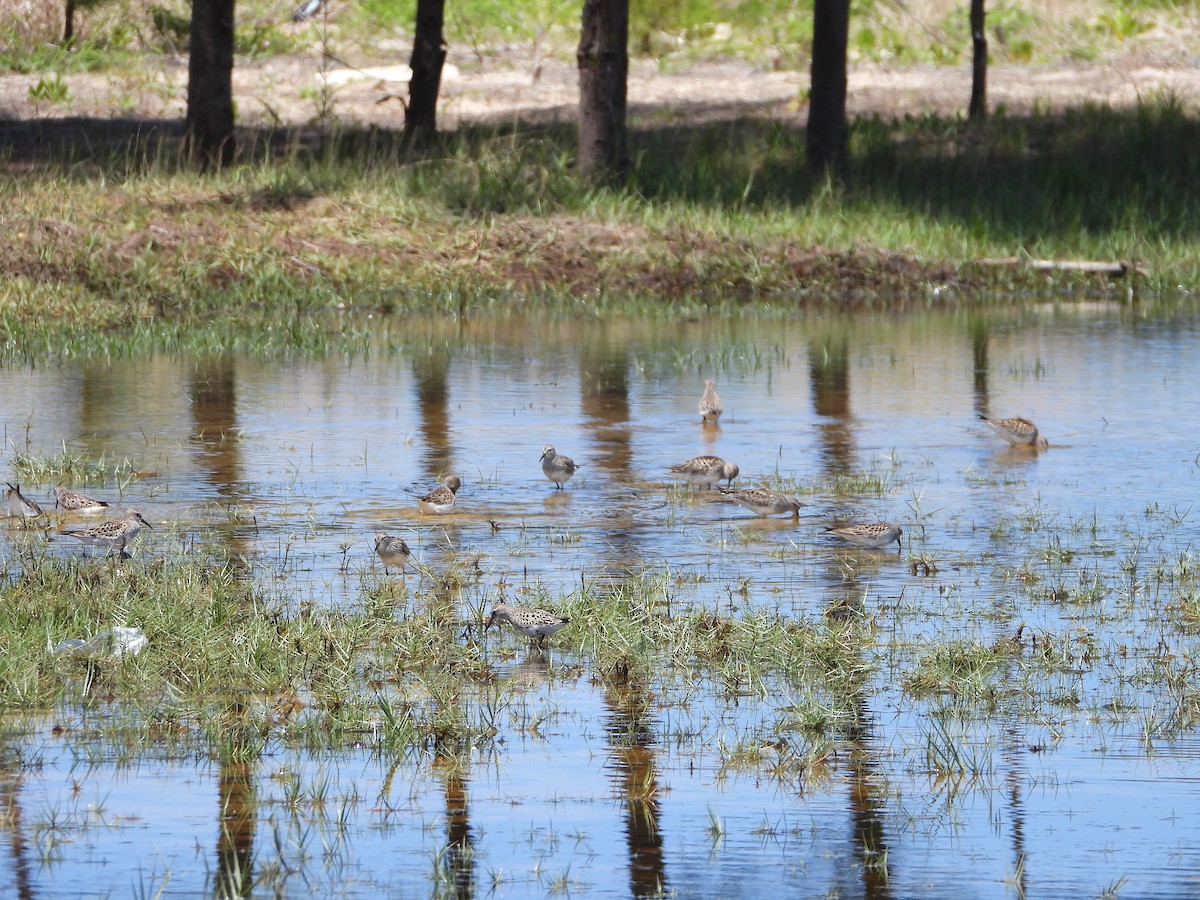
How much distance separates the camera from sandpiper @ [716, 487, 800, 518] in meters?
11.1

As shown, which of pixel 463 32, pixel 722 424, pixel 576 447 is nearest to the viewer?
pixel 576 447

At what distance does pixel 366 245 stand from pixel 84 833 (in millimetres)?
18244

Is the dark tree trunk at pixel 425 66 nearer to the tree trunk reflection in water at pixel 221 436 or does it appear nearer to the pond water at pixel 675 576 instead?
the pond water at pixel 675 576

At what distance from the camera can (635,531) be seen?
1111 centimetres

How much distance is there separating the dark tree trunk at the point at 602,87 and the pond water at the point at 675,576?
700cm

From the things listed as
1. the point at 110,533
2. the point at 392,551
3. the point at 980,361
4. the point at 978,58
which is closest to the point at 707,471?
the point at 392,551

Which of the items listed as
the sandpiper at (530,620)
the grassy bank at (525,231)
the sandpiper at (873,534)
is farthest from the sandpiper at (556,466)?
the grassy bank at (525,231)

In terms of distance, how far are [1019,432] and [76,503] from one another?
651 cm

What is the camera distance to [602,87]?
2681 cm

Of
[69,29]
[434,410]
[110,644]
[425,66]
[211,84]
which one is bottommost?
[434,410]

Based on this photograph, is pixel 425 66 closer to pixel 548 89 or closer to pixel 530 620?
pixel 548 89

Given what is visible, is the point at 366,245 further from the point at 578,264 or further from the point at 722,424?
the point at 722,424

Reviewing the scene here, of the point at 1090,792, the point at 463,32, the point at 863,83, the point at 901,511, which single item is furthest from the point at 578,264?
the point at 463,32

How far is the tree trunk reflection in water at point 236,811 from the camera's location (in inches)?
226
